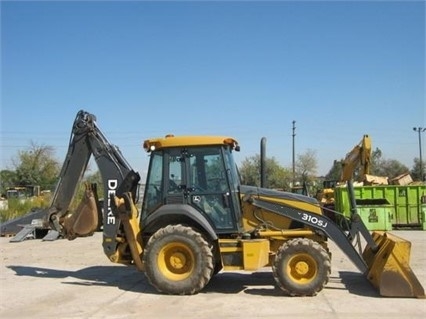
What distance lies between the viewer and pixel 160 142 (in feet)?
30.6

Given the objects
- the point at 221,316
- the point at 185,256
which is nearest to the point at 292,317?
the point at 221,316

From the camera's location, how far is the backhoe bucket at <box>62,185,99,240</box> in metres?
10.4

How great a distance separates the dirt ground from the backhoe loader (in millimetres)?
362

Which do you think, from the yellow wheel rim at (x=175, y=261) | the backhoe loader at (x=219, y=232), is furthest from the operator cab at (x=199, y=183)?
the yellow wheel rim at (x=175, y=261)

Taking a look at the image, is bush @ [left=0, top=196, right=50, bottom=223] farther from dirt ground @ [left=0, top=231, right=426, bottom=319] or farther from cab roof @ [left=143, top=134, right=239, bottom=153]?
cab roof @ [left=143, top=134, right=239, bottom=153]

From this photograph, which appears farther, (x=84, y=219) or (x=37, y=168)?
(x=37, y=168)

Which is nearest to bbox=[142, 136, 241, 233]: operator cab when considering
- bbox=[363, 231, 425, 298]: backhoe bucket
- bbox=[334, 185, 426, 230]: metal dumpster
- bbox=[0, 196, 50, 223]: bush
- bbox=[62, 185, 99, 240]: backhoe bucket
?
bbox=[62, 185, 99, 240]: backhoe bucket

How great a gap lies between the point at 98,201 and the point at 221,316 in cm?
431

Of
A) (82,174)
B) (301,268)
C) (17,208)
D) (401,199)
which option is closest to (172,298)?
(301,268)

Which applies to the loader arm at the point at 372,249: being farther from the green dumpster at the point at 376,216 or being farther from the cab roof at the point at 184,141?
the green dumpster at the point at 376,216

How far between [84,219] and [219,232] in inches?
119

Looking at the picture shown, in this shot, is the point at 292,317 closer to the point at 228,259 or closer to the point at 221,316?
the point at 221,316

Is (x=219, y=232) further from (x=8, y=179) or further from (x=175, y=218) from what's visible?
(x=8, y=179)

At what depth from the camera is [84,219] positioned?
34.3ft
